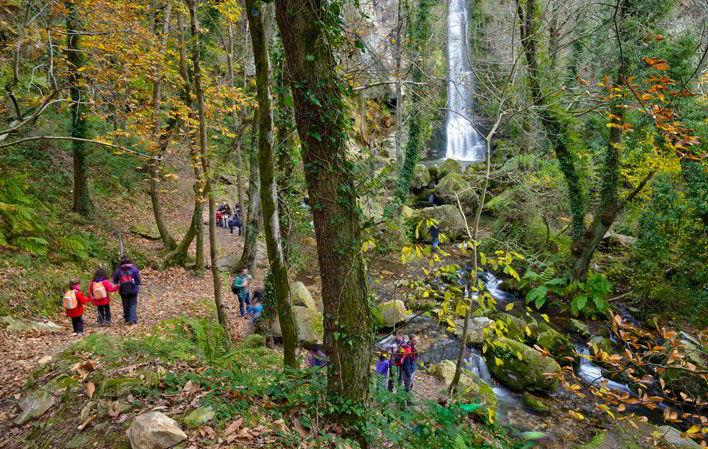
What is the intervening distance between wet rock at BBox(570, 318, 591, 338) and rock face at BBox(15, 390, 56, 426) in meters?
13.2

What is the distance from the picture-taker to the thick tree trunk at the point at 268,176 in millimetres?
4767

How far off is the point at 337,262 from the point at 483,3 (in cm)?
2903

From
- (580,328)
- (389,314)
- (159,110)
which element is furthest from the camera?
(580,328)

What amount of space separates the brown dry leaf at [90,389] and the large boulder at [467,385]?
16.8 ft

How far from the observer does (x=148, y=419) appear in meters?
3.43

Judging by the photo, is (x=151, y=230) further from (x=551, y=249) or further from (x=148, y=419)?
(x=551, y=249)

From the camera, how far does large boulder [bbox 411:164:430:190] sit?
24.1m

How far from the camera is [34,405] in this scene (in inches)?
173

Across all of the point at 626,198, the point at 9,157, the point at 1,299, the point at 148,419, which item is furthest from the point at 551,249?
the point at 9,157

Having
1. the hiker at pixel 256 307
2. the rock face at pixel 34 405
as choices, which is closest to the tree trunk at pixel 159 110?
the hiker at pixel 256 307

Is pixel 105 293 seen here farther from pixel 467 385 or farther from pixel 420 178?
pixel 420 178

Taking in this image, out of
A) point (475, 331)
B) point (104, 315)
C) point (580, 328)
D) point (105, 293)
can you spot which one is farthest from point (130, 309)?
point (580, 328)

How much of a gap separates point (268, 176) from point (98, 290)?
17.6 feet

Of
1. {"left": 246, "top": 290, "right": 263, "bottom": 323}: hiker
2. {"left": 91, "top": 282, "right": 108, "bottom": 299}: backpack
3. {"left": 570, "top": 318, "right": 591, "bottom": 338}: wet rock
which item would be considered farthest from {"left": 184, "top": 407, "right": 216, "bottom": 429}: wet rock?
{"left": 570, "top": 318, "right": 591, "bottom": 338}: wet rock
